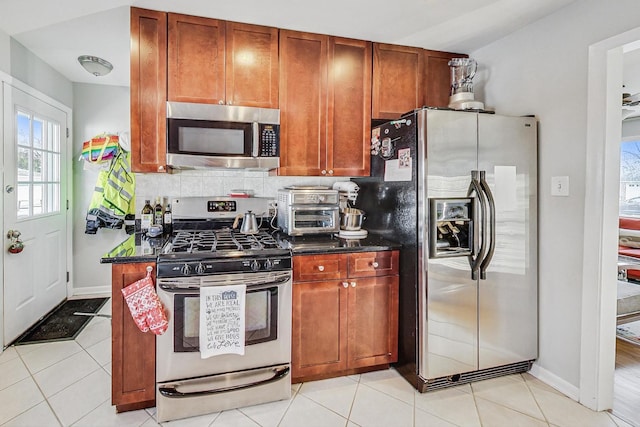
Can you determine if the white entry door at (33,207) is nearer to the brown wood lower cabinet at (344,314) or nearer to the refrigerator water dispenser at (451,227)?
the brown wood lower cabinet at (344,314)

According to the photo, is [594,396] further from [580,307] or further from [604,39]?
[604,39]

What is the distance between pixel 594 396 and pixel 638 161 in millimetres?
5313

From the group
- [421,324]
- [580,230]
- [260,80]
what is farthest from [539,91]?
[260,80]

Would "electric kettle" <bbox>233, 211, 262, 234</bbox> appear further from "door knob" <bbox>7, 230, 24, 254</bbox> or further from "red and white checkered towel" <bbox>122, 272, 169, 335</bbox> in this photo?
"door knob" <bbox>7, 230, 24, 254</bbox>

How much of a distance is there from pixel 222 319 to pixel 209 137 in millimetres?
1155

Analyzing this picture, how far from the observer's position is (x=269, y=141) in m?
2.51

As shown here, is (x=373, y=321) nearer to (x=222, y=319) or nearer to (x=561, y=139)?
(x=222, y=319)

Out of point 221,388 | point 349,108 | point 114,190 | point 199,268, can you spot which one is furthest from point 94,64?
point 221,388

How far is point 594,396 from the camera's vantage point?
2072 mm

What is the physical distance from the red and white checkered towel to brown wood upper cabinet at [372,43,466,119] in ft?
6.34

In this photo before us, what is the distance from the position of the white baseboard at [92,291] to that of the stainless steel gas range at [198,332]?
2.37 metres

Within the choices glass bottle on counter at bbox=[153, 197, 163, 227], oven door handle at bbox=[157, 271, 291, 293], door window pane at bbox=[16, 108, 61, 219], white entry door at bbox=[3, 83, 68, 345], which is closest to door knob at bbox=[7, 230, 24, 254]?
white entry door at bbox=[3, 83, 68, 345]

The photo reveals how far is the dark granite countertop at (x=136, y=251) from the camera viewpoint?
6.22 ft

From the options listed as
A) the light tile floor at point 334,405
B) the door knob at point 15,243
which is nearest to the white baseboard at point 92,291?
the door knob at point 15,243
